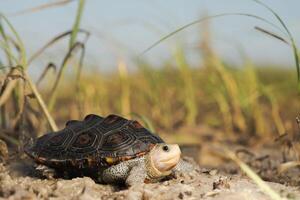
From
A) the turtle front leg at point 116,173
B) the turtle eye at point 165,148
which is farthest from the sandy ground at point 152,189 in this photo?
the turtle eye at point 165,148

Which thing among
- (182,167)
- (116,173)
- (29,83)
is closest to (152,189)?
(116,173)

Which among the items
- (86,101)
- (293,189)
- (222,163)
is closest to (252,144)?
(222,163)

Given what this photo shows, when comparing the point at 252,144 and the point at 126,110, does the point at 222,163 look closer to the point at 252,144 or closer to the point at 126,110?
the point at 252,144

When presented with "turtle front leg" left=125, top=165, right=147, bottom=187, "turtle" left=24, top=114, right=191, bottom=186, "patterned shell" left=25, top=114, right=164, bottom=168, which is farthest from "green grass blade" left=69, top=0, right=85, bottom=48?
"turtle front leg" left=125, top=165, right=147, bottom=187

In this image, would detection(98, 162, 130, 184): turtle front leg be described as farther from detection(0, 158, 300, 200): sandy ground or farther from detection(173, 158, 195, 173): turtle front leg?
detection(173, 158, 195, 173): turtle front leg

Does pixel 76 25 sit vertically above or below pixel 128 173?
above

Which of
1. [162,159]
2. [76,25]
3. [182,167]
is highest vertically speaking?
[76,25]

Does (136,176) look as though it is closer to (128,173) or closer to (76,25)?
(128,173)
